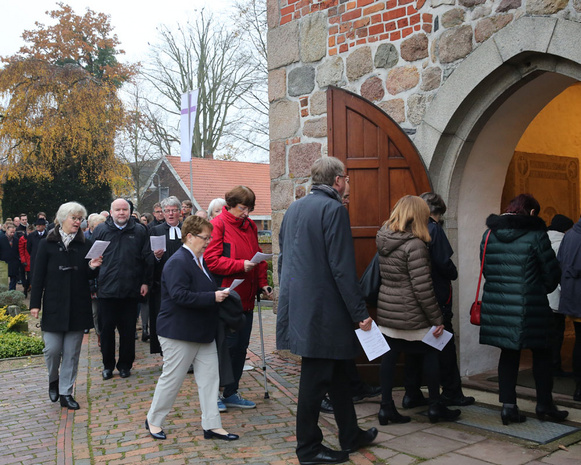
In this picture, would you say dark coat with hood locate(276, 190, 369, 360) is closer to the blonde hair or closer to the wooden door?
the blonde hair

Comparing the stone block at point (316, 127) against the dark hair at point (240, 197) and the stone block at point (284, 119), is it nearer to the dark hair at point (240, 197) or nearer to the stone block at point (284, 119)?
the stone block at point (284, 119)

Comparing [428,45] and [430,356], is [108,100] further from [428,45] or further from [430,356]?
[430,356]

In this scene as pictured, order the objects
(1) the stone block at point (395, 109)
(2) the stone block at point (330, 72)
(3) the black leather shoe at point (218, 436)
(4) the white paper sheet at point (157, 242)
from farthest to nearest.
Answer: (4) the white paper sheet at point (157, 242)
(2) the stone block at point (330, 72)
(1) the stone block at point (395, 109)
(3) the black leather shoe at point (218, 436)

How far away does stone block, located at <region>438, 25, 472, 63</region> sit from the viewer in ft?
18.0

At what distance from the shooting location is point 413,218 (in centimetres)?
460

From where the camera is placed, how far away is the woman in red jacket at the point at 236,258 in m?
5.21

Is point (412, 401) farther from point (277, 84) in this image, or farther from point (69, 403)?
point (277, 84)

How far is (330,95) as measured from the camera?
237 inches

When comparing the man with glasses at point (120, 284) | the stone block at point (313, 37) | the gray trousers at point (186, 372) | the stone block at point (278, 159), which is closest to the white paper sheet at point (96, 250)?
the man with glasses at point (120, 284)

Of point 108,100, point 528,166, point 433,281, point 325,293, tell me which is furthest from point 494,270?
point 108,100

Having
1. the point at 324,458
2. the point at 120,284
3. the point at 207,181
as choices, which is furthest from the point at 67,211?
the point at 207,181

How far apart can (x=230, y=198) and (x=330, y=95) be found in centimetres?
154

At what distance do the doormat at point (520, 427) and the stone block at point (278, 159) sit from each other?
128 inches

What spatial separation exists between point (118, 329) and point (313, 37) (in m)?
3.76
